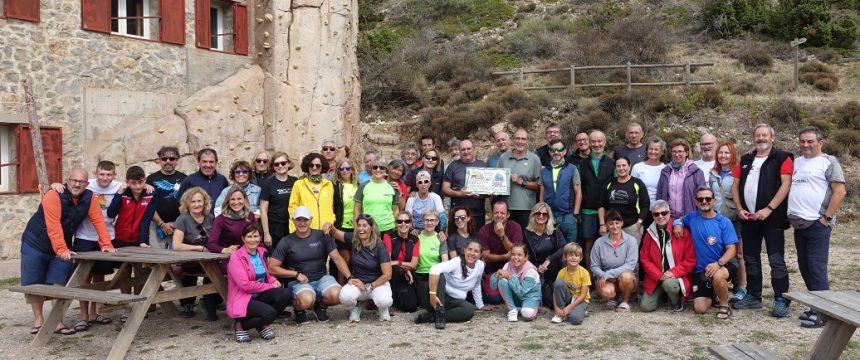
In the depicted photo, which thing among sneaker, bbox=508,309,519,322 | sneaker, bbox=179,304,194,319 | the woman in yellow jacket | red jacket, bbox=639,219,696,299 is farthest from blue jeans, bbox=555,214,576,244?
sneaker, bbox=179,304,194,319

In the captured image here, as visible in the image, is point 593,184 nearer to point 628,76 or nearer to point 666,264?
point 666,264

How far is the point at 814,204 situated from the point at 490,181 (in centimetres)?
336

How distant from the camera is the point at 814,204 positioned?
21.7ft

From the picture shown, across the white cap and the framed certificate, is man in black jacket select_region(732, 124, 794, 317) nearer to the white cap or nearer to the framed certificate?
the framed certificate

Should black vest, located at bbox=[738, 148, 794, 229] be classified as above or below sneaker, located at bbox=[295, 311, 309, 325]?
above

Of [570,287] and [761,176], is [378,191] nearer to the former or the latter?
[570,287]

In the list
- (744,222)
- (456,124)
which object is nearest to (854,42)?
(456,124)

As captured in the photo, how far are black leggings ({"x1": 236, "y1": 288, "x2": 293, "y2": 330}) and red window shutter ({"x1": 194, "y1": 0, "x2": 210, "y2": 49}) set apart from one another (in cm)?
803

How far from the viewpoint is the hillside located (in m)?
22.3

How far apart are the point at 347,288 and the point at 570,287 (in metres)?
2.31

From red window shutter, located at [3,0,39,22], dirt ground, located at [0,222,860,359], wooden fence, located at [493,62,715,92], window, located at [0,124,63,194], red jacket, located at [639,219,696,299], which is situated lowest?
dirt ground, located at [0,222,860,359]

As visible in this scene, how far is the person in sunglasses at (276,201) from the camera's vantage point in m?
7.55

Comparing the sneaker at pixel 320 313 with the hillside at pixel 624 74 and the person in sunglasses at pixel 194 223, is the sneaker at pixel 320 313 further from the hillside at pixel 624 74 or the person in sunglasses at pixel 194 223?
the hillside at pixel 624 74

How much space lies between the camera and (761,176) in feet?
22.9
